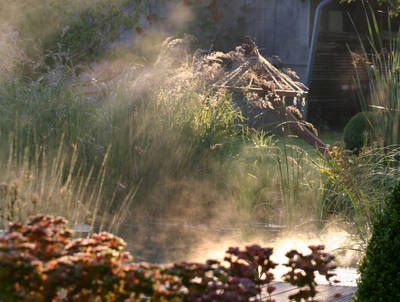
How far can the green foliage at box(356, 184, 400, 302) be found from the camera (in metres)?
2.85

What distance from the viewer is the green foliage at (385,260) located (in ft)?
9.36

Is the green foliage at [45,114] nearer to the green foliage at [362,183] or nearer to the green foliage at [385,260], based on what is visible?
the green foliage at [362,183]

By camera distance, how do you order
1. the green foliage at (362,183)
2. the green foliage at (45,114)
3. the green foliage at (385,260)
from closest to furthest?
1. the green foliage at (385,260)
2. the green foliage at (362,183)
3. the green foliage at (45,114)

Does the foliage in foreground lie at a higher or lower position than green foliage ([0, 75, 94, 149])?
lower

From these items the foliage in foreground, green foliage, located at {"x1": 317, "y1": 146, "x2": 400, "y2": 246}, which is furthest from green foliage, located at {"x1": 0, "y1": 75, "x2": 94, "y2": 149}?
the foliage in foreground

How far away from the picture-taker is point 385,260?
2.88m

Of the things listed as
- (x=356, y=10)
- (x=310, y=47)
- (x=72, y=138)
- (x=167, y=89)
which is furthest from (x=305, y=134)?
(x=356, y=10)

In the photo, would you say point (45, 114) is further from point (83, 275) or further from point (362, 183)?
point (83, 275)

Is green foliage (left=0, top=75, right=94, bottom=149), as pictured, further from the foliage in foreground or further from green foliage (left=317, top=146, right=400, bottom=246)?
the foliage in foreground

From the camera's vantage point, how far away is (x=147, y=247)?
4.82 meters

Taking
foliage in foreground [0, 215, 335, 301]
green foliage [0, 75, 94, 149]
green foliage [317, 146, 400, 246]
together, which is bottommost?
green foliage [317, 146, 400, 246]

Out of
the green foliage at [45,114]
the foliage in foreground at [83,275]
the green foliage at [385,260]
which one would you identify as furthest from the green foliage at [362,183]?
the green foliage at [45,114]

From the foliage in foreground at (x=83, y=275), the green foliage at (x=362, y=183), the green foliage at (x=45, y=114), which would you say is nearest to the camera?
the foliage in foreground at (x=83, y=275)

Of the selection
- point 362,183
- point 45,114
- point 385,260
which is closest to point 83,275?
point 385,260
